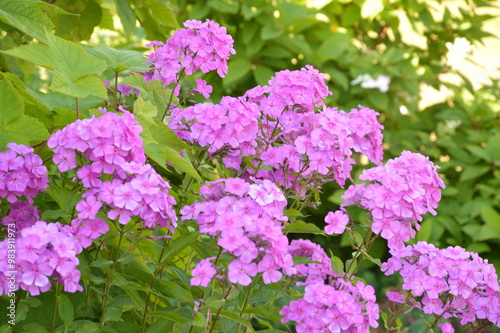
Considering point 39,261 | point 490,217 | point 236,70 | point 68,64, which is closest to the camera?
point 39,261

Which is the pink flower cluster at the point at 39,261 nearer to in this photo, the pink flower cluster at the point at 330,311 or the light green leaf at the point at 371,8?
the pink flower cluster at the point at 330,311

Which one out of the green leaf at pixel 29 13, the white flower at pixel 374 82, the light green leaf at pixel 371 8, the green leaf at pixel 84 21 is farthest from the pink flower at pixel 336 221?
the light green leaf at pixel 371 8

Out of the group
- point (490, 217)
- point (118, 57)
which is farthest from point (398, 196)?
point (490, 217)

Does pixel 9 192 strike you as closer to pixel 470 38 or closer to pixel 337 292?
pixel 337 292

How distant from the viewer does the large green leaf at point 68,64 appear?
1281 millimetres

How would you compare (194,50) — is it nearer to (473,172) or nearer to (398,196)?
(398,196)

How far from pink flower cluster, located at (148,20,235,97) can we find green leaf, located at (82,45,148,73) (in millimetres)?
117

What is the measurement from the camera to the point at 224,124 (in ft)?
4.78

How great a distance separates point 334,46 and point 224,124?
7.93 feet

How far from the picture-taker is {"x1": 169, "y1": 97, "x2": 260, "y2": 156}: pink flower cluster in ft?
4.70

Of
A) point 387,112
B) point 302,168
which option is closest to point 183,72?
point 302,168

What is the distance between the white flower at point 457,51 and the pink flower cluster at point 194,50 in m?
2.79

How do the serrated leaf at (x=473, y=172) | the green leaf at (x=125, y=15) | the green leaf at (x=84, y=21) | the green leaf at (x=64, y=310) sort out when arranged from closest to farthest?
the green leaf at (x=64, y=310) < the green leaf at (x=125, y=15) < the green leaf at (x=84, y=21) < the serrated leaf at (x=473, y=172)

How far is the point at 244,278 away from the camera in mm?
1127
